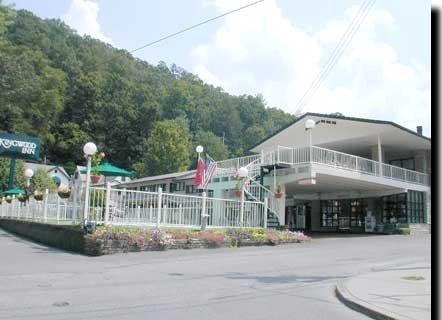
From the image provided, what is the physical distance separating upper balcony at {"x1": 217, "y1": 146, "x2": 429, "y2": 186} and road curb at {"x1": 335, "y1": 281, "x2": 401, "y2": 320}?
1508 centimetres

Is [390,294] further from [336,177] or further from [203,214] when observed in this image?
[336,177]

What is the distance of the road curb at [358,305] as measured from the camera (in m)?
7.02

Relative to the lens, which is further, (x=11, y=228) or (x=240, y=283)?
(x=11, y=228)

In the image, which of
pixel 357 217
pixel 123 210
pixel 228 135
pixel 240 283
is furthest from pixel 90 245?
pixel 228 135

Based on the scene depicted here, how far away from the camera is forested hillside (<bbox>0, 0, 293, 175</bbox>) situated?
59750 mm

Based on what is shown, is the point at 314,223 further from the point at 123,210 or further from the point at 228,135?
the point at 228,135

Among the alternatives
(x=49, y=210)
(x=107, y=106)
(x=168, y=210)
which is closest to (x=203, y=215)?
(x=168, y=210)

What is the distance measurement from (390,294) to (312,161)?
15.6 meters

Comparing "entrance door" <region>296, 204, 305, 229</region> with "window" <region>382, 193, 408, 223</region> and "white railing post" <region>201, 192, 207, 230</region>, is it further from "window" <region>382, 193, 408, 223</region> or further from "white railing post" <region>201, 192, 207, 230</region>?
"white railing post" <region>201, 192, 207, 230</region>

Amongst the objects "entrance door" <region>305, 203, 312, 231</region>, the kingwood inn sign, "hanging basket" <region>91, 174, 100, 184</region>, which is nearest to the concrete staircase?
"entrance door" <region>305, 203, 312, 231</region>

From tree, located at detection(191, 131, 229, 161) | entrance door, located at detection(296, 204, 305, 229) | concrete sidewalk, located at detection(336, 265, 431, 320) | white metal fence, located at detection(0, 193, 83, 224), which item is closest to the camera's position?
concrete sidewalk, located at detection(336, 265, 431, 320)

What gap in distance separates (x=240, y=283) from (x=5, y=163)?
4260cm

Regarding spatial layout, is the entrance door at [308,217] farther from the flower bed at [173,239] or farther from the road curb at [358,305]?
the road curb at [358,305]

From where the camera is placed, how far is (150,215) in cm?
1703
